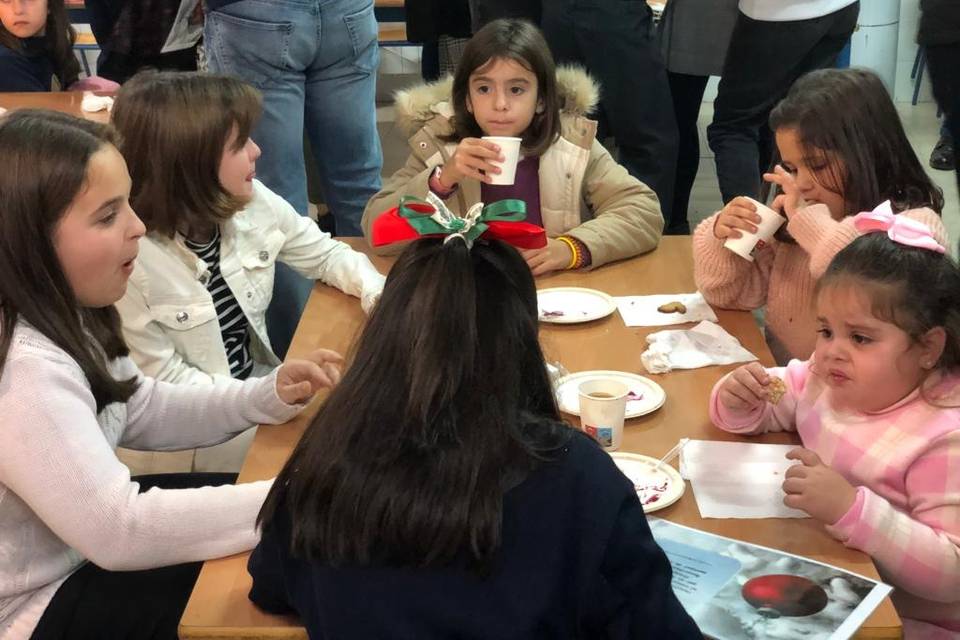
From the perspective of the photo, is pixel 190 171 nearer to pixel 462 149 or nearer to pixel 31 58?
pixel 462 149

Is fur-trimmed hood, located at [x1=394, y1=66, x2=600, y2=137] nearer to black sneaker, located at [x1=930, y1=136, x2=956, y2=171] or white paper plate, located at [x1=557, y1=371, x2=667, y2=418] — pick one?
white paper plate, located at [x1=557, y1=371, x2=667, y2=418]

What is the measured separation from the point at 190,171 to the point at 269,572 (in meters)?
1.16

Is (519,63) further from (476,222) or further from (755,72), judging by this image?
(476,222)

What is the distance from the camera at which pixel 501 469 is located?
3.88 ft

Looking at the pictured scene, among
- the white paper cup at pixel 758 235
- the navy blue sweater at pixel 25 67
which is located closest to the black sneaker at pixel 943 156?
the white paper cup at pixel 758 235

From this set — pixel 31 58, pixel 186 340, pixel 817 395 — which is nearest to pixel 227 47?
pixel 186 340

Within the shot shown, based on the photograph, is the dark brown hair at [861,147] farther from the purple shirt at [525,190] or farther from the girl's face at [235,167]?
the girl's face at [235,167]

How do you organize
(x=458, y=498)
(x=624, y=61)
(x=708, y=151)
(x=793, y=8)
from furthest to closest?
(x=708, y=151)
(x=624, y=61)
(x=793, y=8)
(x=458, y=498)

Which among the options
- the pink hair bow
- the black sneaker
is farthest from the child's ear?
the black sneaker

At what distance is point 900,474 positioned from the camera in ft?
5.25

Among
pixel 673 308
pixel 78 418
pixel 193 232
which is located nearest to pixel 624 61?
pixel 673 308

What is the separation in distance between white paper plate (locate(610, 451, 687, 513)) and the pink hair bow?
523mm

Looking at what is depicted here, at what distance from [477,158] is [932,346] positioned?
110 cm

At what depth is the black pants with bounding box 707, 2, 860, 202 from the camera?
339cm
